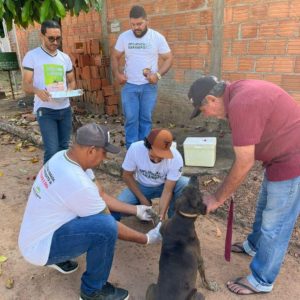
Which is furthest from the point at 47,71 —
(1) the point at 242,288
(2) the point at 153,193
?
(1) the point at 242,288

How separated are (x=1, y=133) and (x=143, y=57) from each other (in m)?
4.32

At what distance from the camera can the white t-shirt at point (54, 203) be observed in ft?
7.43

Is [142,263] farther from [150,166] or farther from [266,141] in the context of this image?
[266,141]

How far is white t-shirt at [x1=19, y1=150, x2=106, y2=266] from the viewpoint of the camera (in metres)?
2.27

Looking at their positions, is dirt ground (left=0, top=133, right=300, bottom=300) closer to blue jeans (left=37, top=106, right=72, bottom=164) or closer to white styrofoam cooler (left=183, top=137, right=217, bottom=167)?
white styrofoam cooler (left=183, top=137, right=217, bottom=167)

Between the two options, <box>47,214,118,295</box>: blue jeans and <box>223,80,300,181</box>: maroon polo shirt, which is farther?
<box>47,214,118,295</box>: blue jeans

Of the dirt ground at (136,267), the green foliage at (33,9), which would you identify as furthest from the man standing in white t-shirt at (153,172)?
the green foliage at (33,9)

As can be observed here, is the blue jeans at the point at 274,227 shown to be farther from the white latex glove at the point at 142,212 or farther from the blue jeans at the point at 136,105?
the blue jeans at the point at 136,105

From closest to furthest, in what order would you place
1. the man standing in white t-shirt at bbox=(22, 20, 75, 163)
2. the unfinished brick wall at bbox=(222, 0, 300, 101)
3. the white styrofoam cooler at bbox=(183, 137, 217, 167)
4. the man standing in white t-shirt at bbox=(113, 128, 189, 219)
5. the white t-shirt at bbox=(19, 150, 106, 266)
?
1. the white t-shirt at bbox=(19, 150, 106, 266)
2. the man standing in white t-shirt at bbox=(113, 128, 189, 219)
3. the man standing in white t-shirt at bbox=(22, 20, 75, 163)
4. the white styrofoam cooler at bbox=(183, 137, 217, 167)
5. the unfinished brick wall at bbox=(222, 0, 300, 101)

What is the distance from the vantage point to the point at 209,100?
2.30 meters

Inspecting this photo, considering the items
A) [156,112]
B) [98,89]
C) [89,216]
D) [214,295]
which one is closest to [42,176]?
[89,216]

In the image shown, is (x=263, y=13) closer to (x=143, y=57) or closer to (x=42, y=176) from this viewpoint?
(x=143, y=57)

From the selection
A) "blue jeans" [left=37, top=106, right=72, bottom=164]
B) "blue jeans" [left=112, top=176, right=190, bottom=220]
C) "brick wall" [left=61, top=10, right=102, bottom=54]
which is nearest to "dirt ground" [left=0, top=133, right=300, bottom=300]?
"blue jeans" [left=112, top=176, right=190, bottom=220]

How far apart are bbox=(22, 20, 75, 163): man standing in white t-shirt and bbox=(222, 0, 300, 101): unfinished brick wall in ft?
8.38
